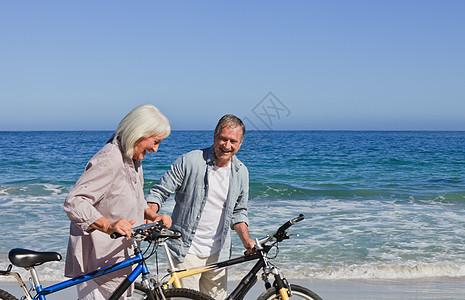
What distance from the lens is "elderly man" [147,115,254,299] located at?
126 inches

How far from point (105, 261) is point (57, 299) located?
2842mm

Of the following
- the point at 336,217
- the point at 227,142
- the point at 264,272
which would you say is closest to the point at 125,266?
the point at 264,272

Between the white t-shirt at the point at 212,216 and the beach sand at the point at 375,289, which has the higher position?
the white t-shirt at the point at 212,216

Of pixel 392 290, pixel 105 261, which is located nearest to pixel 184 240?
pixel 105 261

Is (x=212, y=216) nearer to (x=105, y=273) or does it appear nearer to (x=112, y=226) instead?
(x=105, y=273)

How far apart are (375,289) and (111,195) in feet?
12.8

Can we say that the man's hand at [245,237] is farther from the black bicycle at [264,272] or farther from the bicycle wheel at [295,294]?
the bicycle wheel at [295,294]

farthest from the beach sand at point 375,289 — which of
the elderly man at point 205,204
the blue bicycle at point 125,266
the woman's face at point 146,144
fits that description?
the woman's face at point 146,144

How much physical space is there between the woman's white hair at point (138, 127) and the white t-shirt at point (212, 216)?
0.90 m

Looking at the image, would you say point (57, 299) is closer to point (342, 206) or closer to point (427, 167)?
point (342, 206)

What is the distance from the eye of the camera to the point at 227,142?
3.12m

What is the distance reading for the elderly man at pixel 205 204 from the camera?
10.5 ft

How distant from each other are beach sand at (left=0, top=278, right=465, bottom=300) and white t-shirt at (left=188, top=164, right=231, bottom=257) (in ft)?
6.25

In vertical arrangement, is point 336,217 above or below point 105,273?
below
